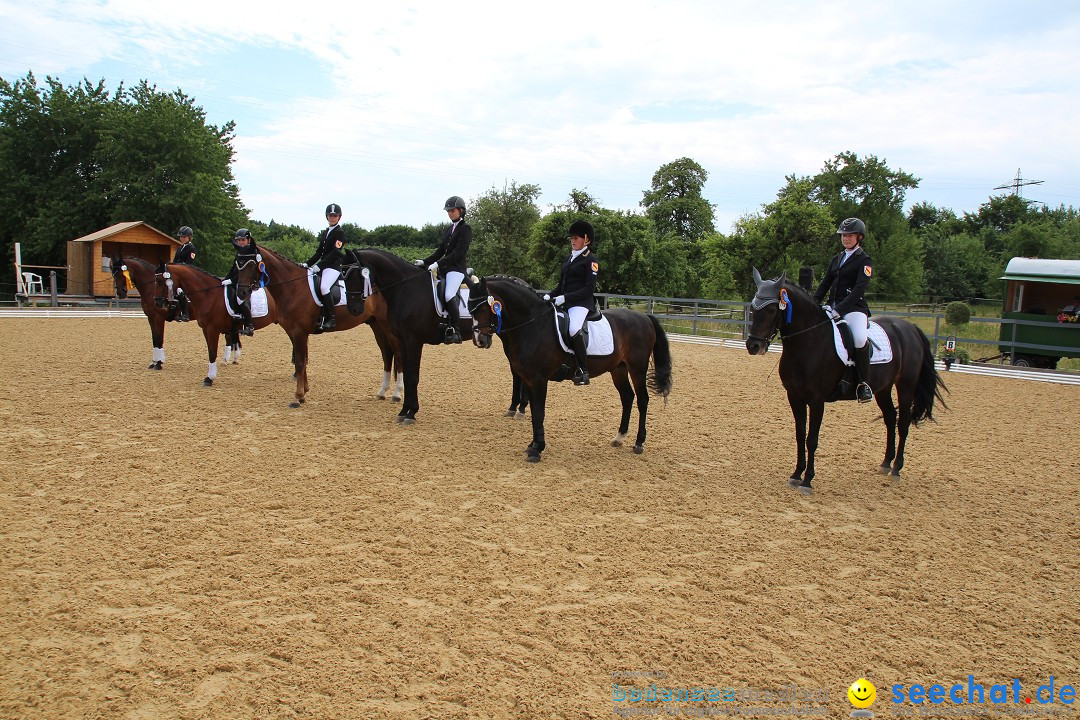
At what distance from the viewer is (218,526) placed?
4996 mm

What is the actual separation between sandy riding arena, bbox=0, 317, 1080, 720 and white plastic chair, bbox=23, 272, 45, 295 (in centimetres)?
2171

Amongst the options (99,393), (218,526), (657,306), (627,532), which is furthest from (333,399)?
(657,306)

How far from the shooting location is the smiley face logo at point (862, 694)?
2.95 metres

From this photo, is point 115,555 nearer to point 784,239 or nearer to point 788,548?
point 788,548

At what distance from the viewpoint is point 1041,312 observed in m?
18.5

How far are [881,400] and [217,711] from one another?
6993mm

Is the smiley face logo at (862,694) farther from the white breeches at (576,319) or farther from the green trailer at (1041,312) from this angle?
the green trailer at (1041,312)

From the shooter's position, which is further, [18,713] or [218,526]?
[218,526]

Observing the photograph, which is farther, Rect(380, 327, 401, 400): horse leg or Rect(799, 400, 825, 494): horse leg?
Rect(380, 327, 401, 400): horse leg

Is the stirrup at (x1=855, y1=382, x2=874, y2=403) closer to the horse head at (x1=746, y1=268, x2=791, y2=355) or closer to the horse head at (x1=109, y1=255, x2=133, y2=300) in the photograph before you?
the horse head at (x1=746, y1=268, x2=791, y2=355)

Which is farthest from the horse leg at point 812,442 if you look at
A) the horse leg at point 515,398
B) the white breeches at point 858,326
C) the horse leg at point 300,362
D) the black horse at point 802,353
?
the horse leg at point 300,362

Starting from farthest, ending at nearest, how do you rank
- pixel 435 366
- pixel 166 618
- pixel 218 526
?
pixel 435 366, pixel 218 526, pixel 166 618

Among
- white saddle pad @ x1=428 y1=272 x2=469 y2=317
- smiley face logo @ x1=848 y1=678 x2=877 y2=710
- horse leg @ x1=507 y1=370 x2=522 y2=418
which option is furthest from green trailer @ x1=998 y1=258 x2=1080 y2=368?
smiley face logo @ x1=848 y1=678 x2=877 y2=710

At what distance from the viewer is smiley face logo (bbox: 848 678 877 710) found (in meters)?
2.95
